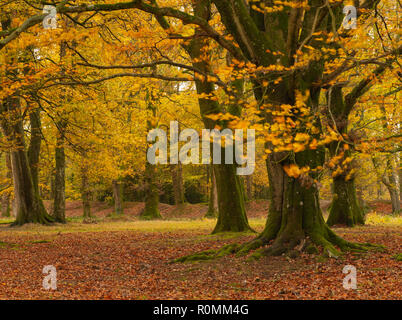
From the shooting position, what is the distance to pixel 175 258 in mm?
9906

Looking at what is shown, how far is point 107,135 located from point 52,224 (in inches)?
194

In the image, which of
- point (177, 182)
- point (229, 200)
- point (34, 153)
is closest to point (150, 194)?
point (177, 182)

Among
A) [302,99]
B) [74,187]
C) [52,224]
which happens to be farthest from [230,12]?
[74,187]

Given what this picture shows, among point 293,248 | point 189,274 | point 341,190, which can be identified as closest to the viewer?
point 189,274

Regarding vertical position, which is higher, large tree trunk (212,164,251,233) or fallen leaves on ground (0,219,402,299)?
large tree trunk (212,164,251,233)

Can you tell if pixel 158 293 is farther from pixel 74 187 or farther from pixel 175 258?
pixel 74 187

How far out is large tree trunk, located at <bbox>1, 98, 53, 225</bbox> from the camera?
17.6 meters

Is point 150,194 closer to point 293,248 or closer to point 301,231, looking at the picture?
point 301,231

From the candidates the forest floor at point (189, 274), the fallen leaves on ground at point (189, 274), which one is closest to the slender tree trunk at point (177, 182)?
the forest floor at point (189, 274)

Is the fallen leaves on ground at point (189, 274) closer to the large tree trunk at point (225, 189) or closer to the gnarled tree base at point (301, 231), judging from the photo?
the gnarled tree base at point (301, 231)

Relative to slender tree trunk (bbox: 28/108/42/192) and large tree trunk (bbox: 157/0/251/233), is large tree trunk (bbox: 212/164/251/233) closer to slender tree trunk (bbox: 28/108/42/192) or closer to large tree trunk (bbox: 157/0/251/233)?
large tree trunk (bbox: 157/0/251/233)

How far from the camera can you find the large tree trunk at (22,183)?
57.6 ft

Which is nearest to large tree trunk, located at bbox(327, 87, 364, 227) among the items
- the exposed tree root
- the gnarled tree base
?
the exposed tree root

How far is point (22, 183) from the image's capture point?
18375 mm
